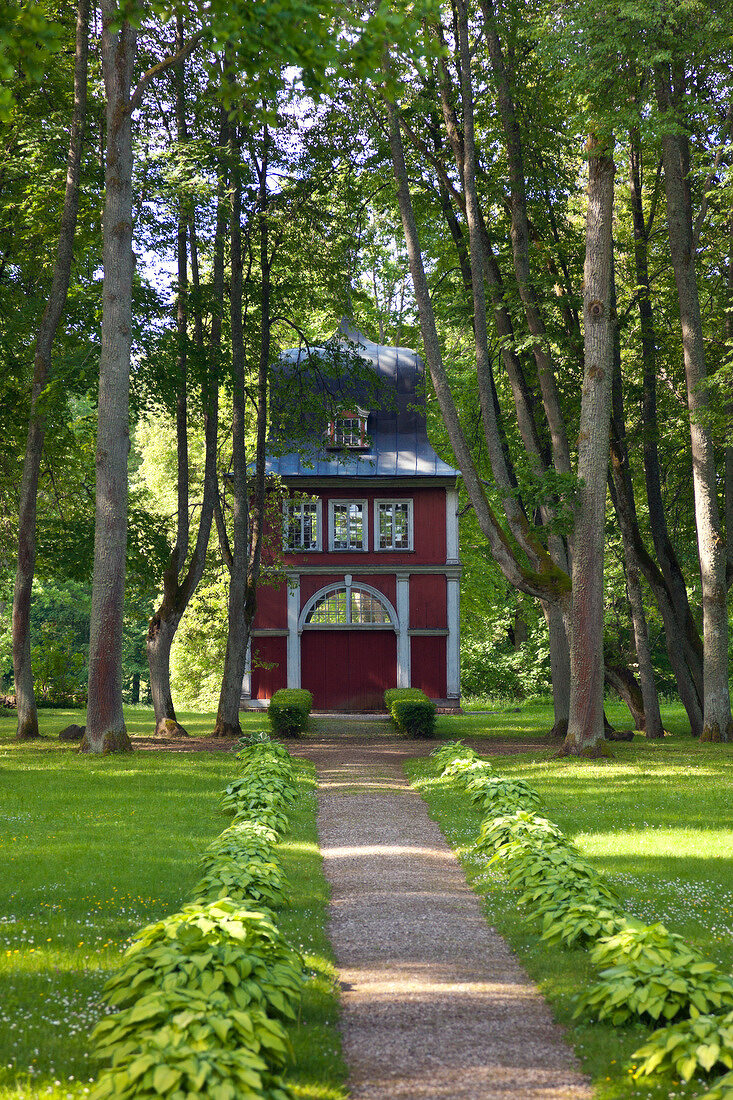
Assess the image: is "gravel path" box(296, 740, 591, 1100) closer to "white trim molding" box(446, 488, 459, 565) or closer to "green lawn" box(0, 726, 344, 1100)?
"green lawn" box(0, 726, 344, 1100)

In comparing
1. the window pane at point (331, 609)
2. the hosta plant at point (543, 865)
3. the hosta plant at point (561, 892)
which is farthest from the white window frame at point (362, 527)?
the hosta plant at point (561, 892)

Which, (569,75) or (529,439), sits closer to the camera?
(569,75)

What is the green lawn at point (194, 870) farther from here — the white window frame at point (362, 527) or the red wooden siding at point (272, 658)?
the white window frame at point (362, 527)

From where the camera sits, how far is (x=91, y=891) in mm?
7137

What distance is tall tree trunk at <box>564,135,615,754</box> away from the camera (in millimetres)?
15320

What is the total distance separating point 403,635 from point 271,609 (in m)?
4.09

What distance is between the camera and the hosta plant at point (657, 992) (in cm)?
451

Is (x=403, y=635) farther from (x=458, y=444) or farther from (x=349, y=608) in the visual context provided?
(x=458, y=444)

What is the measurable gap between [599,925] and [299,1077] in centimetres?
242

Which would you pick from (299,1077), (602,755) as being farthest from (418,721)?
(299,1077)

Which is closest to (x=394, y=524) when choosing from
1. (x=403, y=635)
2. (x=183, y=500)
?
(x=403, y=635)

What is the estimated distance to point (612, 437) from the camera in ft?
65.6

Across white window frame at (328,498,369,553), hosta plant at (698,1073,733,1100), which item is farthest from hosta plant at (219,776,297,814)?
white window frame at (328,498,369,553)

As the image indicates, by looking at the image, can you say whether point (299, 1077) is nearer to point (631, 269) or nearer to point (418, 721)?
point (418, 721)
